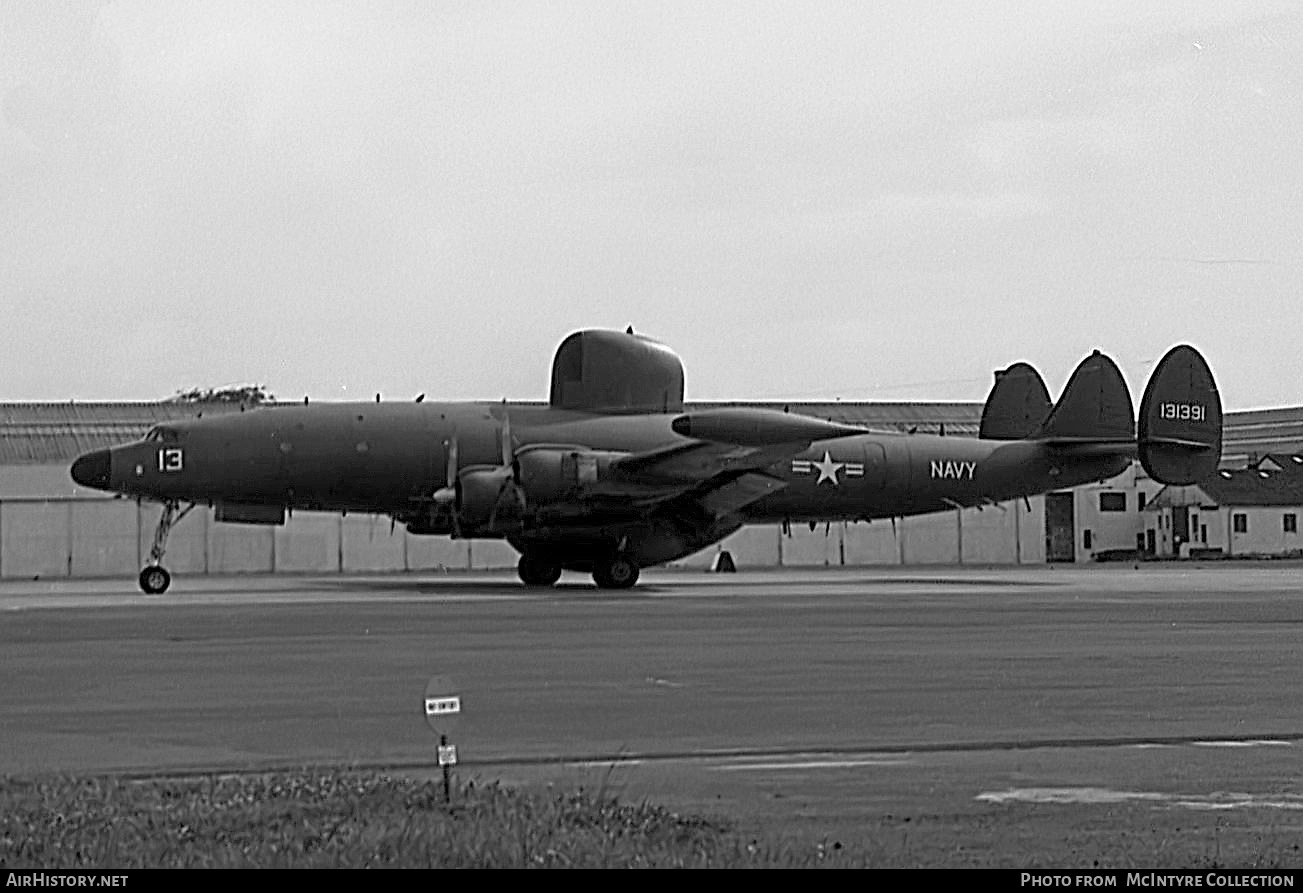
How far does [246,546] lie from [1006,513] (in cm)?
2737

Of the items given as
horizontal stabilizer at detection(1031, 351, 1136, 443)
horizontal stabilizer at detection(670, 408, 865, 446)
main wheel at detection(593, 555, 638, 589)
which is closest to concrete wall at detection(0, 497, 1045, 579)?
horizontal stabilizer at detection(1031, 351, 1136, 443)

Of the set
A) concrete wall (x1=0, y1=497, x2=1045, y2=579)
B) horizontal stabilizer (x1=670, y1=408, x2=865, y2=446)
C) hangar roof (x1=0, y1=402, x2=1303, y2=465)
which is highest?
hangar roof (x1=0, y1=402, x2=1303, y2=465)

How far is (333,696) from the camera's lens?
1758cm

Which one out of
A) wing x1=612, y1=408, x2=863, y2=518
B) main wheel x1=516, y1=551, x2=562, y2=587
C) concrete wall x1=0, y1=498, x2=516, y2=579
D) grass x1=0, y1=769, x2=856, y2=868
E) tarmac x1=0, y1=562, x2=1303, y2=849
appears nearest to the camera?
grass x1=0, y1=769, x2=856, y2=868

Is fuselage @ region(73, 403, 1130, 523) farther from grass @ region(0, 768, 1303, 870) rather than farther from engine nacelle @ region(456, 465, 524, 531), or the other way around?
grass @ region(0, 768, 1303, 870)

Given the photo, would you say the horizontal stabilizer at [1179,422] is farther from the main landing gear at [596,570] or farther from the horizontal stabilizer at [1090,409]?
the main landing gear at [596,570]

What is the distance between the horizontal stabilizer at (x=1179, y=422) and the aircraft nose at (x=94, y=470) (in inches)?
1027

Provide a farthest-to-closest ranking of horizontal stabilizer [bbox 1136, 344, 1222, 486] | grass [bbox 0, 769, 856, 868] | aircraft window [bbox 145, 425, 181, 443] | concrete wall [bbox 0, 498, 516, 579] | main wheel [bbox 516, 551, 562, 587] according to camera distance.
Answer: concrete wall [bbox 0, 498, 516, 579] < horizontal stabilizer [bbox 1136, 344, 1222, 486] < main wheel [bbox 516, 551, 562, 587] < aircraft window [bbox 145, 425, 181, 443] < grass [bbox 0, 769, 856, 868]

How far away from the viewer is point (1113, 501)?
77000 millimetres

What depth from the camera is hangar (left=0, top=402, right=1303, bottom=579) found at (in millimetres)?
61938

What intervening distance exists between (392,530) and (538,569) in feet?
57.5

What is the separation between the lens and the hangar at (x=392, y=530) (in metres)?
61.9

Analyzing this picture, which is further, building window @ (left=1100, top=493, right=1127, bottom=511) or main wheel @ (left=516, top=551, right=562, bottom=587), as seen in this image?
building window @ (left=1100, top=493, right=1127, bottom=511)
